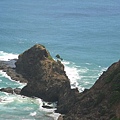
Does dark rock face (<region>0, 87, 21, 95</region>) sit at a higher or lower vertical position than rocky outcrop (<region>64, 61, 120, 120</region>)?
lower

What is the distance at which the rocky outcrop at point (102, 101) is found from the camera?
7250 centimetres

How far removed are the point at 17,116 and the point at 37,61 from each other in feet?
85.4

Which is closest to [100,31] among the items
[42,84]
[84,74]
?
[84,74]

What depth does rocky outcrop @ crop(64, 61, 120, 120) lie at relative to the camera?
72.5m

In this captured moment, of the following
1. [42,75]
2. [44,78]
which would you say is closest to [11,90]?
[42,75]

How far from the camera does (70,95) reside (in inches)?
3447

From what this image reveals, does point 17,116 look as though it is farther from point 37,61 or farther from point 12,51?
point 12,51

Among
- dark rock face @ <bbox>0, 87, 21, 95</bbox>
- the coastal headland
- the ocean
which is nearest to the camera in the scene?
the coastal headland

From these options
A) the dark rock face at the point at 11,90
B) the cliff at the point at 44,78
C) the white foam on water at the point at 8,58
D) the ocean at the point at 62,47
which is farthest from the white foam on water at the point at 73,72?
the white foam on water at the point at 8,58

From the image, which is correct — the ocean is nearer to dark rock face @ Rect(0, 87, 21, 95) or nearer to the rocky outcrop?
dark rock face @ Rect(0, 87, 21, 95)

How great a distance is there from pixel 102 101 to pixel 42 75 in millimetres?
27761

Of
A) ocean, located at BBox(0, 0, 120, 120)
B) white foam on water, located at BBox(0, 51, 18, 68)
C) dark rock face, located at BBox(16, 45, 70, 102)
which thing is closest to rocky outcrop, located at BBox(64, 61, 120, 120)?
ocean, located at BBox(0, 0, 120, 120)

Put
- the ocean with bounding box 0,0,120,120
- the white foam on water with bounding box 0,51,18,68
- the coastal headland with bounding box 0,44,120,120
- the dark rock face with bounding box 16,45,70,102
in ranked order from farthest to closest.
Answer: the white foam on water with bounding box 0,51,18,68 < the dark rock face with bounding box 16,45,70,102 < the ocean with bounding box 0,0,120,120 < the coastal headland with bounding box 0,44,120,120

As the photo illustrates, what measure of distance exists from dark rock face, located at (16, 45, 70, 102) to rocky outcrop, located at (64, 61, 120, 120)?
10.5 metres
